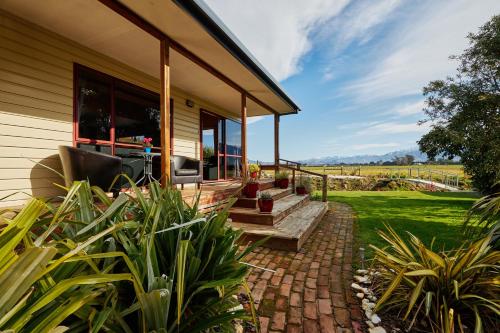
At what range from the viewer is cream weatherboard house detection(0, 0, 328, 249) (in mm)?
2979

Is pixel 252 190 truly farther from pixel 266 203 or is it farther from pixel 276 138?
pixel 276 138

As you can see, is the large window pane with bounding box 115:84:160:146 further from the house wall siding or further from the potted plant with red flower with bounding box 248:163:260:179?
the potted plant with red flower with bounding box 248:163:260:179

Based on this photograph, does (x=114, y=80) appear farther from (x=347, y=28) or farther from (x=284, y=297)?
(x=347, y=28)

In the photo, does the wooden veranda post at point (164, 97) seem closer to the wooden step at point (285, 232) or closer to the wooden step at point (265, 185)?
the wooden step at point (285, 232)

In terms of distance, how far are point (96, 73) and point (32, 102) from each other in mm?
1136

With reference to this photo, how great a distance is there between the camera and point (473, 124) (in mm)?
8031

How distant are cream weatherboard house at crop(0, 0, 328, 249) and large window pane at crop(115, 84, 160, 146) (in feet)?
0.07

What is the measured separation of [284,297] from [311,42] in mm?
8500

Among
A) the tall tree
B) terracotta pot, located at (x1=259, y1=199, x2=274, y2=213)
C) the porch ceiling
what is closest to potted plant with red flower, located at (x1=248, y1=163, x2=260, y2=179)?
terracotta pot, located at (x1=259, y1=199, x2=274, y2=213)

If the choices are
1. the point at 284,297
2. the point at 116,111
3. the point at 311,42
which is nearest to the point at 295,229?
the point at 284,297

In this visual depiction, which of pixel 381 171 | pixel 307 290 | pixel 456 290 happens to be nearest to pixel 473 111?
pixel 456 290

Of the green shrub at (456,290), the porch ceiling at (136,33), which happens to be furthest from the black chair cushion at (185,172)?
the green shrub at (456,290)

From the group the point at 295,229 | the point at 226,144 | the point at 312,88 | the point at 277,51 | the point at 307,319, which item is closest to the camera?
the point at 307,319

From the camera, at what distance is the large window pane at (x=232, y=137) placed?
316 inches
